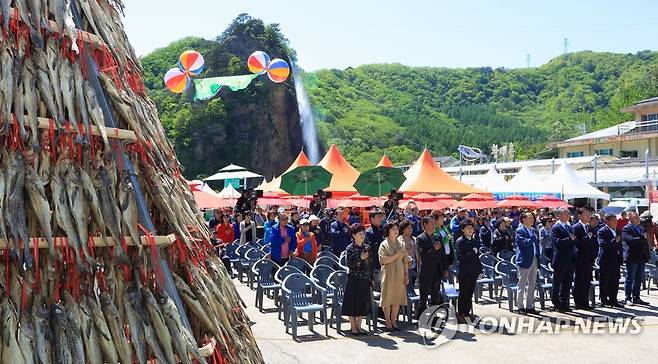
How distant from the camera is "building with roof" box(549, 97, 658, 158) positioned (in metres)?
42.1

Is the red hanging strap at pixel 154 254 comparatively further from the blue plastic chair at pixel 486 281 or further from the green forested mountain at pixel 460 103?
the green forested mountain at pixel 460 103

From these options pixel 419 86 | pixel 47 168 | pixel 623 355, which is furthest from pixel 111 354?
pixel 419 86

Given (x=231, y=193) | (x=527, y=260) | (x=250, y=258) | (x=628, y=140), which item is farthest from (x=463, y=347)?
(x=628, y=140)

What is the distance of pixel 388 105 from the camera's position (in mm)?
120688

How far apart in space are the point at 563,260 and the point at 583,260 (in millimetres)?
591

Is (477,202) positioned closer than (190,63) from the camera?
Yes

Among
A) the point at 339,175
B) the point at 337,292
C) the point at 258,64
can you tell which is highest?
the point at 258,64

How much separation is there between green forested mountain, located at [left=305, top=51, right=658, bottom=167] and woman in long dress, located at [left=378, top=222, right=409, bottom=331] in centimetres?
7898

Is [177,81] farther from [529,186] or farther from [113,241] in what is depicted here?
[113,241]

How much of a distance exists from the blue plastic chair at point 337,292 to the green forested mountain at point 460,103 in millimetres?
78714

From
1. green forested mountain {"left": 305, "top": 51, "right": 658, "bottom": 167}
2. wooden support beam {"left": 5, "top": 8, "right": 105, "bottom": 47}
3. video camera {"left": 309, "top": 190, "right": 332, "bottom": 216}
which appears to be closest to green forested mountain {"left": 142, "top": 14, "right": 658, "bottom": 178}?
green forested mountain {"left": 305, "top": 51, "right": 658, "bottom": 167}

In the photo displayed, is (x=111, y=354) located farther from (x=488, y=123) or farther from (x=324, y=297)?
(x=488, y=123)

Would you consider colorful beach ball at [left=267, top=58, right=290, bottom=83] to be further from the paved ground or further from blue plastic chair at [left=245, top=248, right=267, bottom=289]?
the paved ground

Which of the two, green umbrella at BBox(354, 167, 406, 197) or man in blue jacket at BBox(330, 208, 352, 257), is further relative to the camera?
green umbrella at BBox(354, 167, 406, 197)
